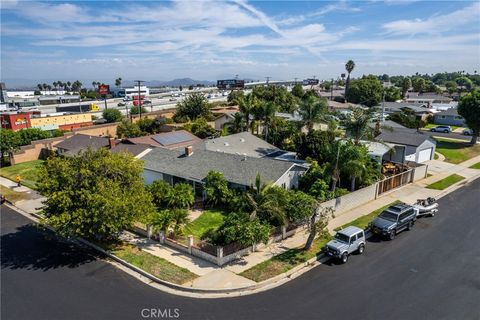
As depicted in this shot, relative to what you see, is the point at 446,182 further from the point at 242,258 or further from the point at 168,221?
the point at 168,221

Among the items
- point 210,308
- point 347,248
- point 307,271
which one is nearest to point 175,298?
point 210,308

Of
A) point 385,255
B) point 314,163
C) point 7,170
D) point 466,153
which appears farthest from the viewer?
point 466,153

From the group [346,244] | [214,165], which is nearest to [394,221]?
[346,244]

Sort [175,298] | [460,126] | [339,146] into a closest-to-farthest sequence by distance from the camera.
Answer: [175,298] < [339,146] < [460,126]

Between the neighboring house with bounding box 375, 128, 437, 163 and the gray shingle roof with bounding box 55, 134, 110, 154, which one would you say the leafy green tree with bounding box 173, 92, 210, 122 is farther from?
the neighboring house with bounding box 375, 128, 437, 163

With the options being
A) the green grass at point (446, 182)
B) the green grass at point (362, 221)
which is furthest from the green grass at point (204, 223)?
the green grass at point (446, 182)

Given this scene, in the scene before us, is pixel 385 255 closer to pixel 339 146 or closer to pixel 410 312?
pixel 410 312

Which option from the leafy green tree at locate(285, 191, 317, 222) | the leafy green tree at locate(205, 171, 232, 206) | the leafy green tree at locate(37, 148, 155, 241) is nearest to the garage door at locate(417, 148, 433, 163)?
the leafy green tree at locate(285, 191, 317, 222)
